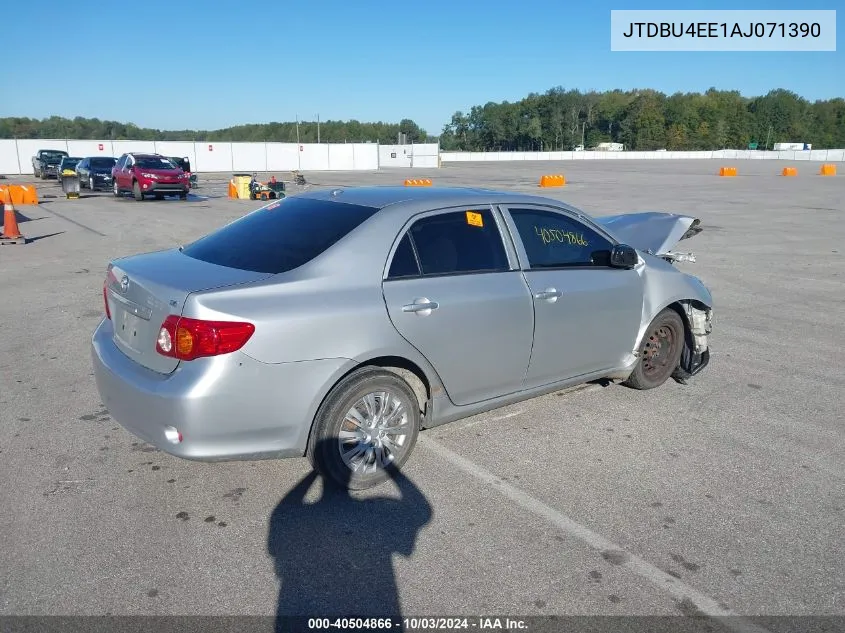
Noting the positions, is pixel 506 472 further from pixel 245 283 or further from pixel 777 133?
pixel 777 133

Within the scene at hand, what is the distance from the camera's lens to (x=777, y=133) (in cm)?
13462

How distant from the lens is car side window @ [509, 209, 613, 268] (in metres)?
4.48

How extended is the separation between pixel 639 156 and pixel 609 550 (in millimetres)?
98774

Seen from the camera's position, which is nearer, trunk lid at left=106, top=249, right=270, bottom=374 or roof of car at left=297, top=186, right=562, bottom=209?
trunk lid at left=106, top=249, right=270, bottom=374

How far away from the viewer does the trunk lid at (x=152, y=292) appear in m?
3.40

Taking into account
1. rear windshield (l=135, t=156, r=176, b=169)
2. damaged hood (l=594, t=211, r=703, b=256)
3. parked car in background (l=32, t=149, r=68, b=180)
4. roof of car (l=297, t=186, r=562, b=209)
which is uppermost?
parked car in background (l=32, t=149, r=68, b=180)

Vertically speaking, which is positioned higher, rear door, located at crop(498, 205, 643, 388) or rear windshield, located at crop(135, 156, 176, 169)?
rear windshield, located at crop(135, 156, 176, 169)

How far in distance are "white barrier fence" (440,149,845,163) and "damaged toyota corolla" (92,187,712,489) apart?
8189 centimetres

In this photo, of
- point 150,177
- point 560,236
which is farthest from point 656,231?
point 150,177

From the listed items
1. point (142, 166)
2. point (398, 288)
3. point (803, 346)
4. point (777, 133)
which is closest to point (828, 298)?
point (803, 346)

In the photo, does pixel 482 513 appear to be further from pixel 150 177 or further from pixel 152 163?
pixel 152 163

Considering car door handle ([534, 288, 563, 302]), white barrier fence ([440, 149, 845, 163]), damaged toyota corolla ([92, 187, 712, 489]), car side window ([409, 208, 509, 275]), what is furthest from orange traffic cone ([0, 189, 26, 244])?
white barrier fence ([440, 149, 845, 163])

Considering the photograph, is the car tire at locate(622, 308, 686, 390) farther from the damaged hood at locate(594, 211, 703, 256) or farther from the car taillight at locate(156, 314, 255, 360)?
the car taillight at locate(156, 314, 255, 360)

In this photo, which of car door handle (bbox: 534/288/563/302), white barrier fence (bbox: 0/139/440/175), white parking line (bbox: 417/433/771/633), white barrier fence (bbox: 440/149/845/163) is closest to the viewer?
white parking line (bbox: 417/433/771/633)
